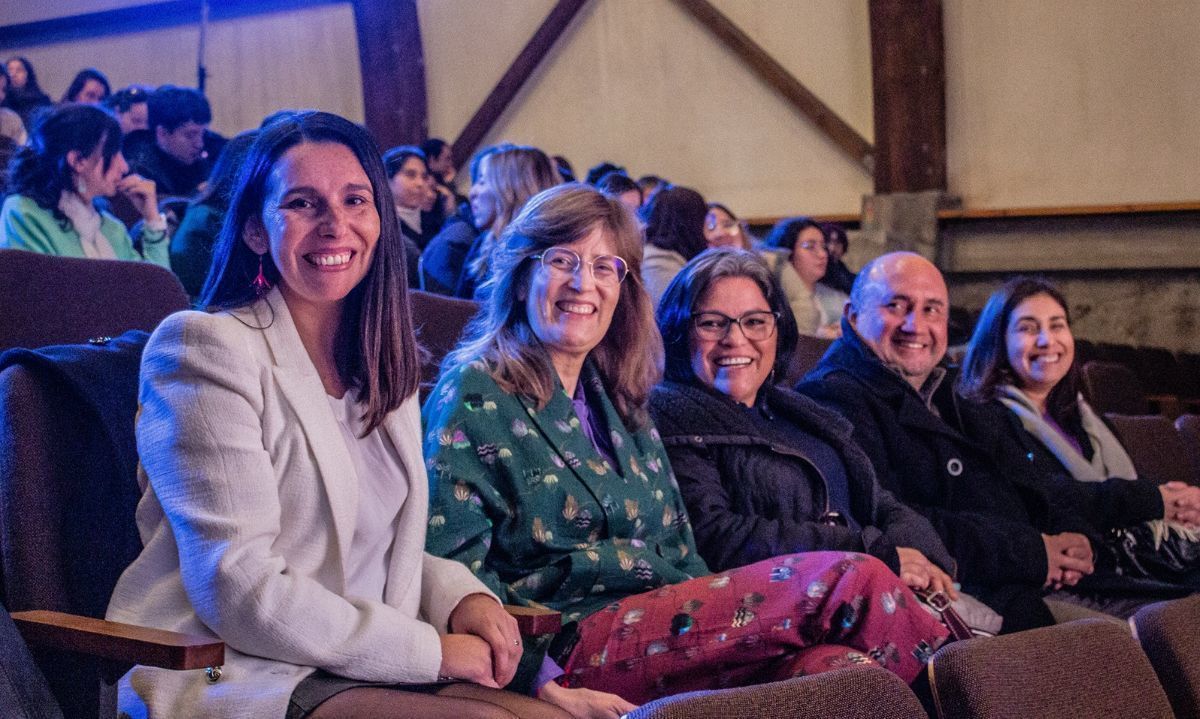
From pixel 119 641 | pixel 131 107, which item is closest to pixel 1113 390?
pixel 119 641

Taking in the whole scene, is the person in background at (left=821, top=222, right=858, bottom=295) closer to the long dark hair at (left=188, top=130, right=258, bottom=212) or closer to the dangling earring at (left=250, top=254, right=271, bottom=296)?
the long dark hair at (left=188, top=130, right=258, bottom=212)

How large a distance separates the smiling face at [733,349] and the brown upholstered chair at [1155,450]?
4.65 ft

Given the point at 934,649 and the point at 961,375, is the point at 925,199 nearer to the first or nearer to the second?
the point at 961,375

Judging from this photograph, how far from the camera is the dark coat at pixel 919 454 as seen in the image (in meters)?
2.65

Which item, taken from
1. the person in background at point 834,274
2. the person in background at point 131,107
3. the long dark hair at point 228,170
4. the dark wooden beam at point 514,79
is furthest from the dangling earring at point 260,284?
the dark wooden beam at point 514,79

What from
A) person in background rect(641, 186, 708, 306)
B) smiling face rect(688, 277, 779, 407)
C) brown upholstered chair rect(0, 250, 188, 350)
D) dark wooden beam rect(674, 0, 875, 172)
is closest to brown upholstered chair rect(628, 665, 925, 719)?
smiling face rect(688, 277, 779, 407)

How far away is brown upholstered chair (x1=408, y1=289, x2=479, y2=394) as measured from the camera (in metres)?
2.41

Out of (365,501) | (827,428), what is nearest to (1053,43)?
(827,428)

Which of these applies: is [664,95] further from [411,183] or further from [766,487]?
[766,487]

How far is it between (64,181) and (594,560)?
2134 millimetres

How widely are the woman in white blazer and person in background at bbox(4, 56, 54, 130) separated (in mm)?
4780

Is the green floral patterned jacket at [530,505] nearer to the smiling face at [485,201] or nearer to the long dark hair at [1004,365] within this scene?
the long dark hair at [1004,365]

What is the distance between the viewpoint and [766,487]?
2.27 m

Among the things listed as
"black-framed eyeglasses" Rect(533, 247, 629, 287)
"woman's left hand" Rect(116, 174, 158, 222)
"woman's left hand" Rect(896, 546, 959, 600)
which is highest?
"woman's left hand" Rect(116, 174, 158, 222)
